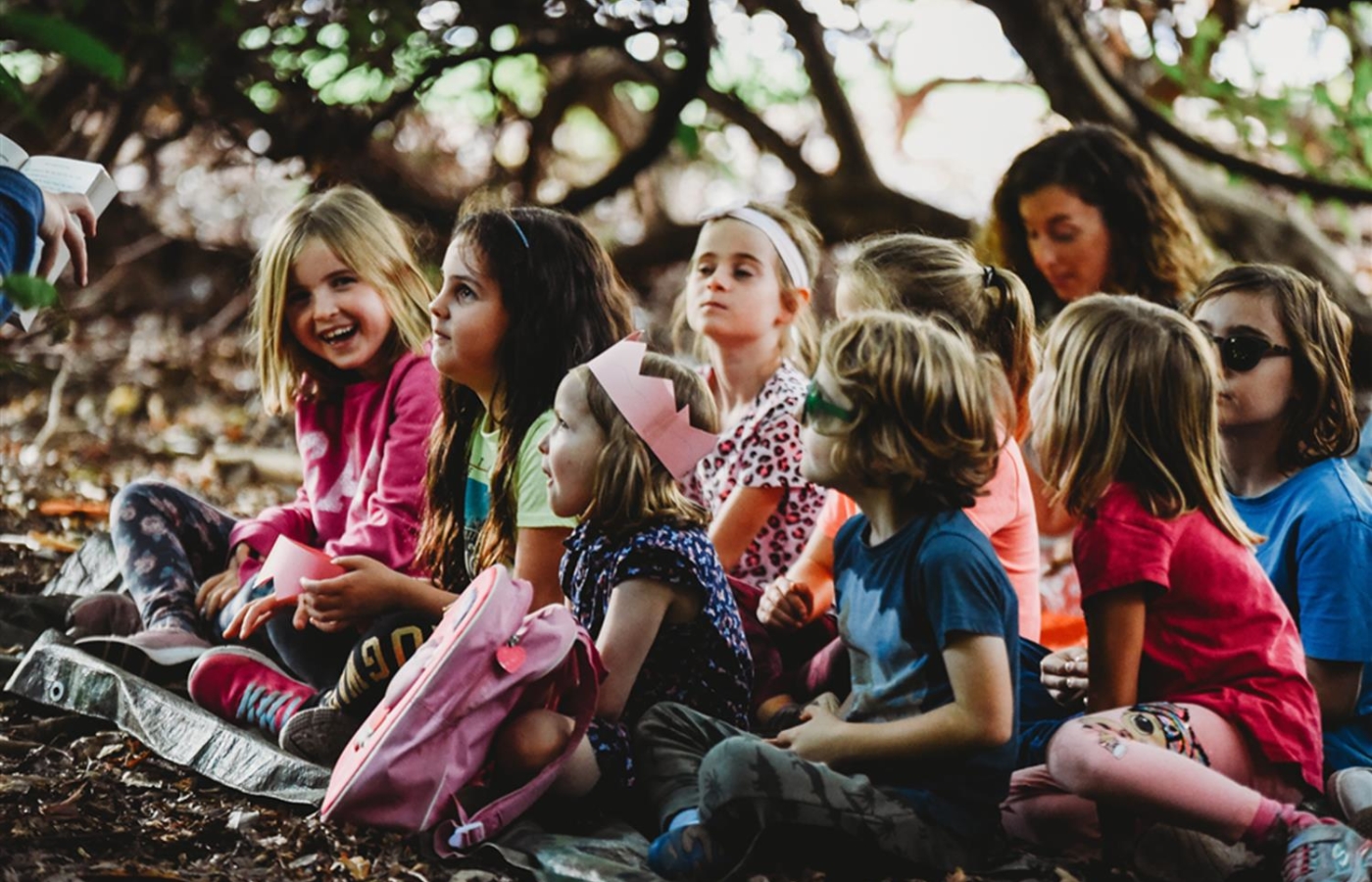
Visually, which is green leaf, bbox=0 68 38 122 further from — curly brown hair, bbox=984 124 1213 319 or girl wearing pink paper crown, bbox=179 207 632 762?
curly brown hair, bbox=984 124 1213 319

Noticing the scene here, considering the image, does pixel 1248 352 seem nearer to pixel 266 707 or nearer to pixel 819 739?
pixel 819 739

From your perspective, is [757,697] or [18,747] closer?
[18,747]

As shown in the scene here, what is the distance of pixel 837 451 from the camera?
2.45 meters

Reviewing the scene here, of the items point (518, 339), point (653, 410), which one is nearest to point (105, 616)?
point (518, 339)

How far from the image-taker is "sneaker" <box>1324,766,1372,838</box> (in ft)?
8.29

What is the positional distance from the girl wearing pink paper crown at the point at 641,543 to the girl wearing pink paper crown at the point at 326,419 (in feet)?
2.25

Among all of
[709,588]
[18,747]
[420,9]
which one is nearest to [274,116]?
[420,9]

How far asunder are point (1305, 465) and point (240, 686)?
7.20ft

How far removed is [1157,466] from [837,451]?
575 mm

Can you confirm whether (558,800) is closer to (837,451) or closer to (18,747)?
(837,451)

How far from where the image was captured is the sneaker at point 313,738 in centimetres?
280

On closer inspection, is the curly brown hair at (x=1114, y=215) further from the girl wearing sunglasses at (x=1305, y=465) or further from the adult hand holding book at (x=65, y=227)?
the adult hand holding book at (x=65, y=227)

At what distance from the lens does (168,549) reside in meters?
3.66

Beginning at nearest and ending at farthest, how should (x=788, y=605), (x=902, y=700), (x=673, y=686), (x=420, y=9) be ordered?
(x=902, y=700), (x=673, y=686), (x=788, y=605), (x=420, y=9)
